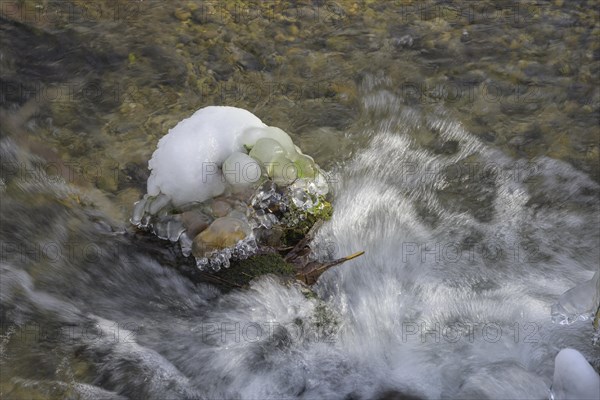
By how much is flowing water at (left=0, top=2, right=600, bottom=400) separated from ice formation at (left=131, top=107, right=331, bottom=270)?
0.23m

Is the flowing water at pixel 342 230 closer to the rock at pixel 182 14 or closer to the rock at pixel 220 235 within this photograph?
the rock at pixel 182 14

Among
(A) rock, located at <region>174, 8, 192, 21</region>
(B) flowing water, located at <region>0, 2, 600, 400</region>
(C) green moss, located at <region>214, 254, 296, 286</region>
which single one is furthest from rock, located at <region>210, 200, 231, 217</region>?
(A) rock, located at <region>174, 8, 192, 21</region>

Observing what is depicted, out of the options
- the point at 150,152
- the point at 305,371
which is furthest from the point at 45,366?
the point at 150,152

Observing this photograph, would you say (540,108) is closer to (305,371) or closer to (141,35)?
(305,371)

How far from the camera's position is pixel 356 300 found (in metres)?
3.82

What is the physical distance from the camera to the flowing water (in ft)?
11.4

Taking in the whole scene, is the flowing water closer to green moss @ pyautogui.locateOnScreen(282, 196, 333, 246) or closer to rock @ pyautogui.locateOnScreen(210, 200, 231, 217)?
green moss @ pyautogui.locateOnScreen(282, 196, 333, 246)

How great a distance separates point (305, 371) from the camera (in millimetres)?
3469

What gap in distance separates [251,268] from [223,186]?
518mm

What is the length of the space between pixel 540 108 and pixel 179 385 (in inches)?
138

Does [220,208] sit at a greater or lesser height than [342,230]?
greater

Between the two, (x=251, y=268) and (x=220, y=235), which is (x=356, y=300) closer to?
(x=251, y=268)

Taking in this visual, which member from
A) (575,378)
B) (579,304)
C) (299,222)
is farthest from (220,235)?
(579,304)

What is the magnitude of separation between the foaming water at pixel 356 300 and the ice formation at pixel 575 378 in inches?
9.7
